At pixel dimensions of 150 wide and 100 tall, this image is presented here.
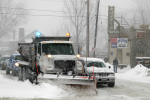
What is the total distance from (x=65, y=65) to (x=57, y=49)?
1.19m

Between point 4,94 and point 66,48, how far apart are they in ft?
14.1

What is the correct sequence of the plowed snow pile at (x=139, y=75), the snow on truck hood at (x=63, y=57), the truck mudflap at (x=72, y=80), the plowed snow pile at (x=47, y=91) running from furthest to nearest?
the plowed snow pile at (x=139, y=75)
the snow on truck hood at (x=63, y=57)
the truck mudflap at (x=72, y=80)
the plowed snow pile at (x=47, y=91)

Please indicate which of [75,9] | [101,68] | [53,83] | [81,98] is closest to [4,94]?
[53,83]

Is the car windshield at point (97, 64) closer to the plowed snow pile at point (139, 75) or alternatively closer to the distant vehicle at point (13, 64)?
the plowed snow pile at point (139, 75)

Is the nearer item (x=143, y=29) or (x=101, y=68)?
(x=101, y=68)

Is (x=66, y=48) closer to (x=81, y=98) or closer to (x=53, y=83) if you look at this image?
(x=53, y=83)

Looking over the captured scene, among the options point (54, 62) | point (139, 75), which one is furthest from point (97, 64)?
point (139, 75)

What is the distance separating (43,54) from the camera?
42.7ft

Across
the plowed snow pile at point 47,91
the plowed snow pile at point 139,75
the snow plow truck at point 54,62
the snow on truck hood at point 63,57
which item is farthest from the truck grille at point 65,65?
the plowed snow pile at point 139,75

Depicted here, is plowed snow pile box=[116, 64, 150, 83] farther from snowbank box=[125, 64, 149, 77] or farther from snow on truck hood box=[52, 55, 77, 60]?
snow on truck hood box=[52, 55, 77, 60]

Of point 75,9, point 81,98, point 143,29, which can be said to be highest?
point 75,9

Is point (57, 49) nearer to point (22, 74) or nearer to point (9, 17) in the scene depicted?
point (22, 74)

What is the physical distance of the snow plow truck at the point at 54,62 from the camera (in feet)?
37.9

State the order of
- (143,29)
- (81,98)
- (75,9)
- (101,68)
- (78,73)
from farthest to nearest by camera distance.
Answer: (75,9)
(143,29)
(101,68)
(78,73)
(81,98)
